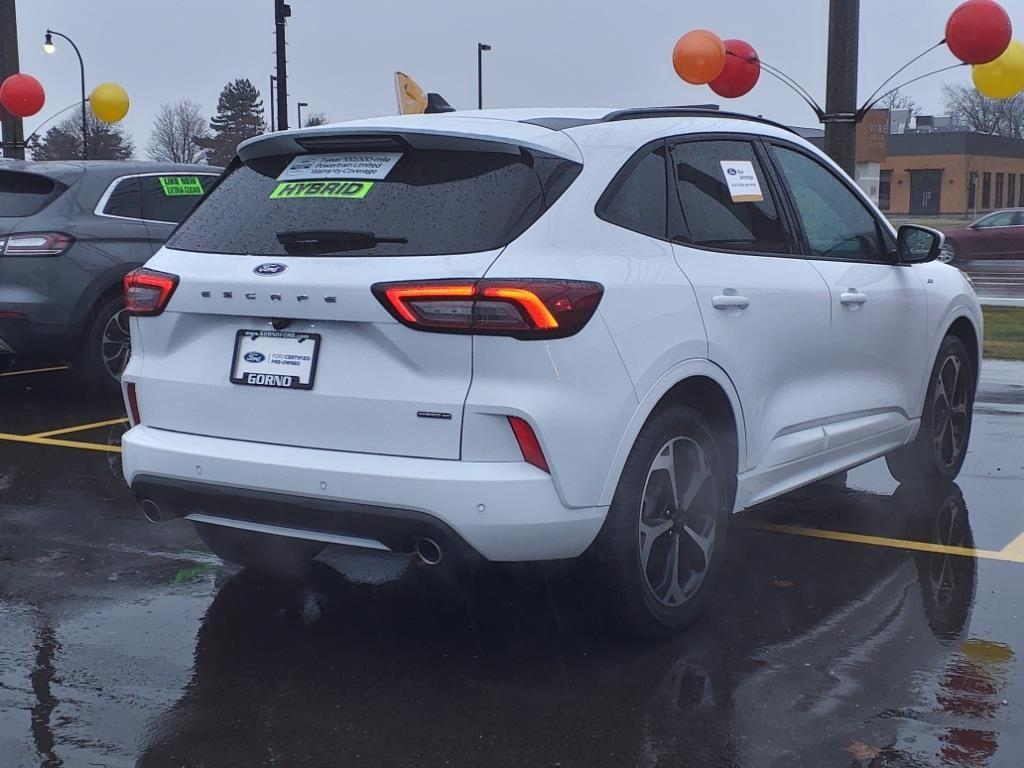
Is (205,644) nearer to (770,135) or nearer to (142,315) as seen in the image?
(142,315)

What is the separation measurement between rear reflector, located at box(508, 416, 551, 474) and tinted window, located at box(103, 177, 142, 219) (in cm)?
652

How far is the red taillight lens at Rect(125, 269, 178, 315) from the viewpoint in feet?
14.1

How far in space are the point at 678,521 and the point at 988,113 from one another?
10831cm

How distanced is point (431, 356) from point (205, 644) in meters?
1.35

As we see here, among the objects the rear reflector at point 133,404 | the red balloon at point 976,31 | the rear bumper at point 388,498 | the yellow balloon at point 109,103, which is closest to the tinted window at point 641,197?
the rear bumper at point 388,498

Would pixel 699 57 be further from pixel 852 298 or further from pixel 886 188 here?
pixel 886 188

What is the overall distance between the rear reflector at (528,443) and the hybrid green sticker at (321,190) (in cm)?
91

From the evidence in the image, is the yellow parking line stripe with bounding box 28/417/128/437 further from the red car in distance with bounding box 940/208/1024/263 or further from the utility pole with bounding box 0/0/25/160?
the red car in distance with bounding box 940/208/1024/263

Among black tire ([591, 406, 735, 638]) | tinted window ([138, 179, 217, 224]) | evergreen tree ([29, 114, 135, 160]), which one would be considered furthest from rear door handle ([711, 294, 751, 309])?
evergreen tree ([29, 114, 135, 160])

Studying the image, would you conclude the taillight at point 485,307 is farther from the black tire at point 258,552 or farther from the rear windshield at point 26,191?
the rear windshield at point 26,191

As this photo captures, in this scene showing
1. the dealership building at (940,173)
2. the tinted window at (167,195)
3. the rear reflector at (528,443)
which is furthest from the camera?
the dealership building at (940,173)

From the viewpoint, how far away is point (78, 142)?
9588 centimetres

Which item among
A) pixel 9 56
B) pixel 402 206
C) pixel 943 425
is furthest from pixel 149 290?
pixel 9 56

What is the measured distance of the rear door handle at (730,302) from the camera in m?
4.45
